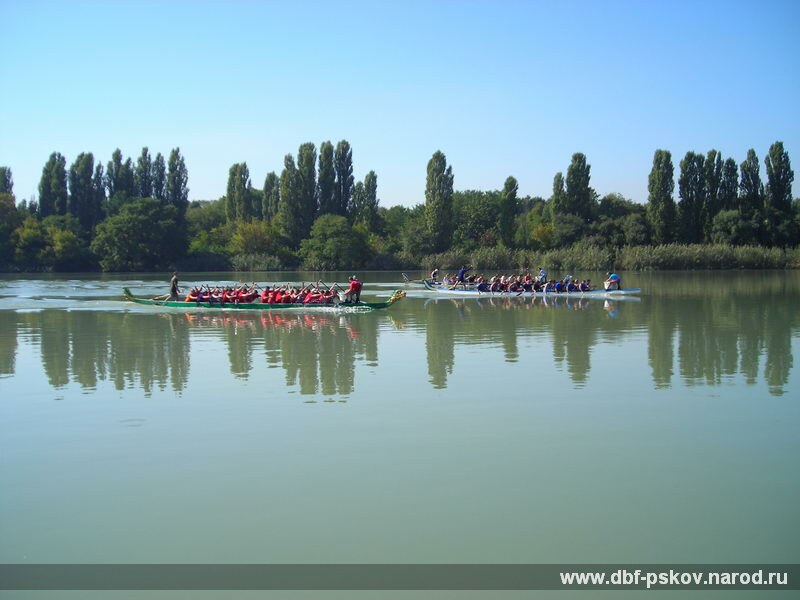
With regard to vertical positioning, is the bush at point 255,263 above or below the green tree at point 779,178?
below

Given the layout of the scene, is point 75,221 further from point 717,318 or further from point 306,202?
point 717,318

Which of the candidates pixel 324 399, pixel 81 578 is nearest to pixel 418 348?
pixel 324 399

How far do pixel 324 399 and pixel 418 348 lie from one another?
5027 mm

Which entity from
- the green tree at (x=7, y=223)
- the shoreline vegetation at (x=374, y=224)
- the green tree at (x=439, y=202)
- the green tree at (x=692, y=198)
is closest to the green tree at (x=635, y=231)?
the shoreline vegetation at (x=374, y=224)

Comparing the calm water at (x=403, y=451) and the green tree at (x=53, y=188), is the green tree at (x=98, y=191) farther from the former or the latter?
the calm water at (x=403, y=451)

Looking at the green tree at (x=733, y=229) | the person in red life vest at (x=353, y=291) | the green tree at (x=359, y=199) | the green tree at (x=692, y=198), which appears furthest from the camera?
the green tree at (x=359, y=199)

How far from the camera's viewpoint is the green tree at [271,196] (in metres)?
70.8

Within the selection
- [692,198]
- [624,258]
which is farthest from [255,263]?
[692,198]

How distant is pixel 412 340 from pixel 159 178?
53322 millimetres

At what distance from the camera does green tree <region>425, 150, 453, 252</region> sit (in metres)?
59.9

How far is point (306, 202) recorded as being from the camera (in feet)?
205

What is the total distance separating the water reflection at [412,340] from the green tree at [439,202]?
34.5 meters

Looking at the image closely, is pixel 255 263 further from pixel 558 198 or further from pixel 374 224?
pixel 558 198

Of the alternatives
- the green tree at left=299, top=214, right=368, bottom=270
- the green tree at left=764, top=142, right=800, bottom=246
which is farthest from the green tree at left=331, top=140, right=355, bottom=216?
the green tree at left=764, top=142, right=800, bottom=246
